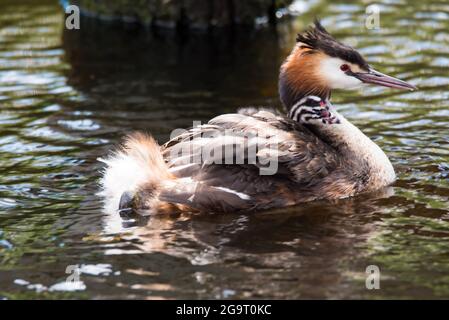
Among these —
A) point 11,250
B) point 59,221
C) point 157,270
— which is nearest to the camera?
point 157,270

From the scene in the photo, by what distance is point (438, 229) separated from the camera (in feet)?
20.6

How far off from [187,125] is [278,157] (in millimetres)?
2434

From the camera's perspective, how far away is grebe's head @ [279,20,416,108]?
7227 mm

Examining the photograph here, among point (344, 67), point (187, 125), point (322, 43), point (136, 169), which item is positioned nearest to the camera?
point (136, 169)

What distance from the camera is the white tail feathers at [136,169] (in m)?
6.58

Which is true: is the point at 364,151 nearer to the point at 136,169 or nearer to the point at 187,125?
the point at 136,169

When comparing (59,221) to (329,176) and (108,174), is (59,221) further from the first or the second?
(329,176)

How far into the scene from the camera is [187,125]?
8.94 m

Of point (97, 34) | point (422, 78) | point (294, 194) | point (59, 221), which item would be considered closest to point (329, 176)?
point (294, 194)

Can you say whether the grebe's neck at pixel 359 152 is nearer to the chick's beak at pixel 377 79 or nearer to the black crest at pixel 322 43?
the chick's beak at pixel 377 79

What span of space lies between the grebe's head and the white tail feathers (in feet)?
4.25

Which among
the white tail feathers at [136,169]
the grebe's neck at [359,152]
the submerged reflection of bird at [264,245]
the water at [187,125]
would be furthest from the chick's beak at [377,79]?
the white tail feathers at [136,169]

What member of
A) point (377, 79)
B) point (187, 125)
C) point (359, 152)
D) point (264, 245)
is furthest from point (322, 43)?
point (187, 125)

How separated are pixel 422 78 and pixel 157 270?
557 cm
